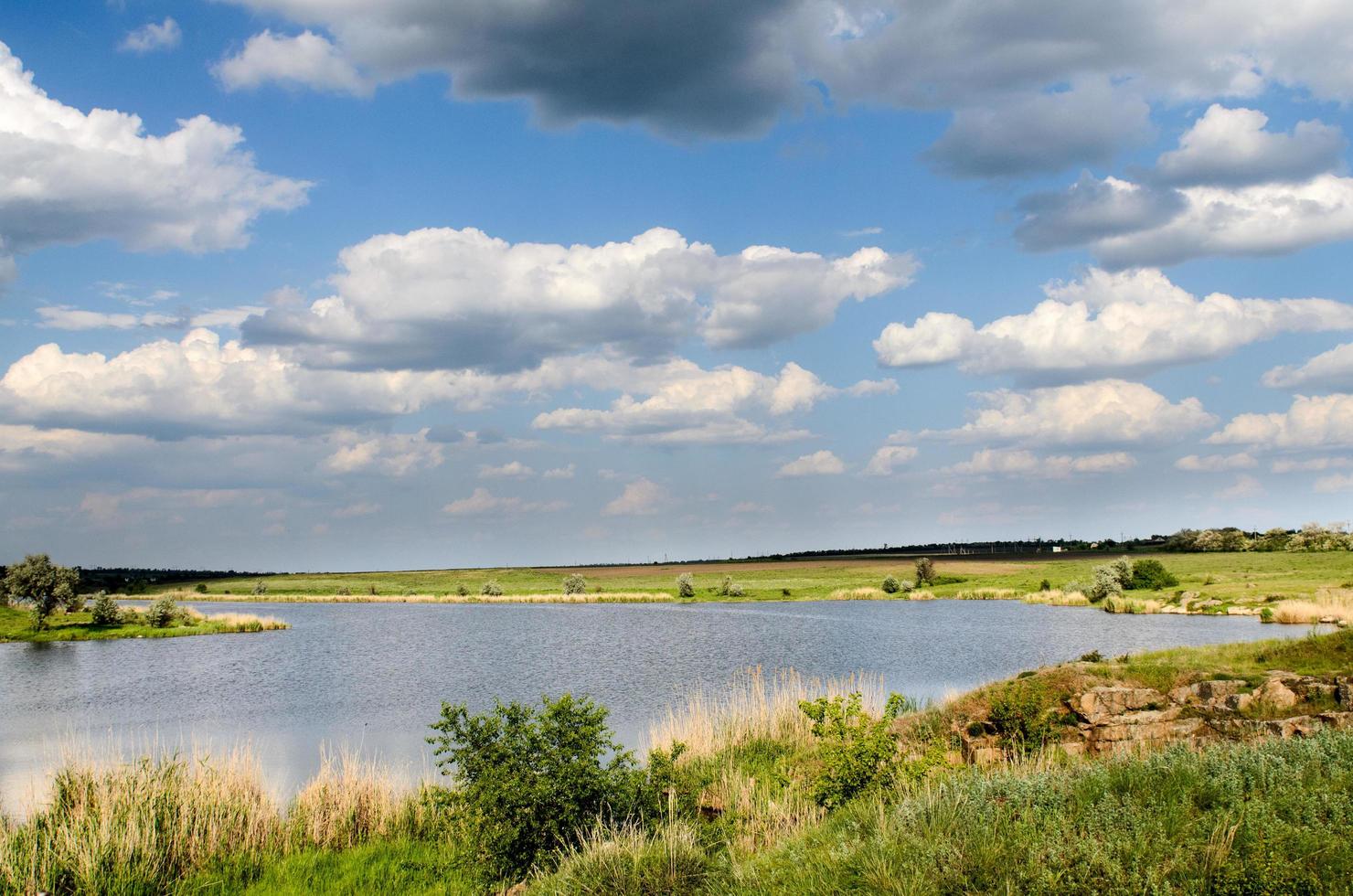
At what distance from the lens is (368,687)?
34.0 metres

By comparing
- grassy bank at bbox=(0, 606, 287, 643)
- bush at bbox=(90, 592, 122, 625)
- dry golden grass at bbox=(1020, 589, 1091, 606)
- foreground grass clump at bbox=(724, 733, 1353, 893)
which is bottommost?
dry golden grass at bbox=(1020, 589, 1091, 606)

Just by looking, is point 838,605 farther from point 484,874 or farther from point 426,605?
point 484,874

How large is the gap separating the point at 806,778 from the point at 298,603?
121 metres

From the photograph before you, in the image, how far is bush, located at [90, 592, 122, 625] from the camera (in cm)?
6197

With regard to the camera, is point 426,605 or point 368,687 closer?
point 368,687

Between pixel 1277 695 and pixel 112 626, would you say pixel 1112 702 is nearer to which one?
pixel 1277 695

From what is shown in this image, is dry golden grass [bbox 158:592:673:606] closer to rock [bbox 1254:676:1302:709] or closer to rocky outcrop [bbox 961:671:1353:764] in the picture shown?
rocky outcrop [bbox 961:671:1353:764]

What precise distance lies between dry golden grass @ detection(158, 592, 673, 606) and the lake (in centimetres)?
3546

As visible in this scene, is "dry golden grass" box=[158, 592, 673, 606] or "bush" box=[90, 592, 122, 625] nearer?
"bush" box=[90, 592, 122, 625]

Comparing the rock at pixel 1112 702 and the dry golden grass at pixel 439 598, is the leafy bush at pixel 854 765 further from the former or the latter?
the dry golden grass at pixel 439 598

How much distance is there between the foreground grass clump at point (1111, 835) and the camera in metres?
6.37

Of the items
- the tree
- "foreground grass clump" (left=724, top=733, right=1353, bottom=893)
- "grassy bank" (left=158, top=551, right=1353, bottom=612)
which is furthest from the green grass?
the tree

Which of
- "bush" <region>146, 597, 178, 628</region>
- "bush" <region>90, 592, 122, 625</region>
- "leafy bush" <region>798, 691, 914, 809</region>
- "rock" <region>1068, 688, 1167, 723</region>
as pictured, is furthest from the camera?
"bush" <region>146, 597, 178, 628</region>

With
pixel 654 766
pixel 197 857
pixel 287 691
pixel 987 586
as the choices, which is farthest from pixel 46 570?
pixel 987 586
